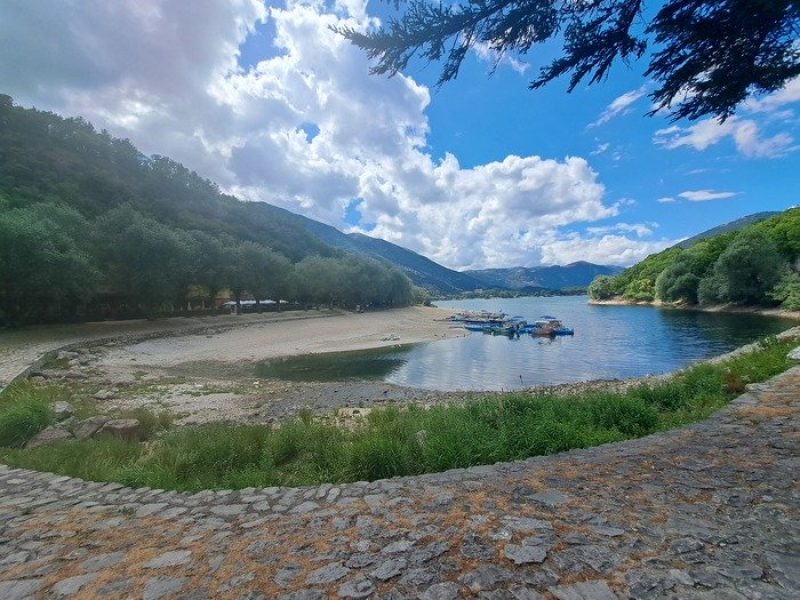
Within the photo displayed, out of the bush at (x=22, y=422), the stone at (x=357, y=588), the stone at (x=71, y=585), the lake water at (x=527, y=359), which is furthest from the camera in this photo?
the lake water at (x=527, y=359)

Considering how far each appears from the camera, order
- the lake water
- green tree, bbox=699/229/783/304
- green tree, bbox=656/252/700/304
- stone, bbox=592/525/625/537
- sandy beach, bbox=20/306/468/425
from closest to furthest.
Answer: stone, bbox=592/525/625/537, sandy beach, bbox=20/306/468/425, the lake water, green tree, bbox=699/229/783/304, green tree, bbox=656/252/700/304

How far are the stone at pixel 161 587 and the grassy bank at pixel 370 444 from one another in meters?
2.16

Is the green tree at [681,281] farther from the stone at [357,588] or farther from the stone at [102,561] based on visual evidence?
the stone at [102,561]

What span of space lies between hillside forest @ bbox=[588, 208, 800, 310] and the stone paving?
60.7m

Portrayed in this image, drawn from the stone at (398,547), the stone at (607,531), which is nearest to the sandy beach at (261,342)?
the stone at (398,547)

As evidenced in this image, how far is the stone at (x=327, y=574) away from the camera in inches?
107

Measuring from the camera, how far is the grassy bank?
17.6 feet

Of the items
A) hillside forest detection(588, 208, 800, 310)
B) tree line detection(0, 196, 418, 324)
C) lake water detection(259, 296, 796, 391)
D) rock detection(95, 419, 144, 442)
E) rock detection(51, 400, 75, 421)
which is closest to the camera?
rock detection(95, 419, 144, 442)

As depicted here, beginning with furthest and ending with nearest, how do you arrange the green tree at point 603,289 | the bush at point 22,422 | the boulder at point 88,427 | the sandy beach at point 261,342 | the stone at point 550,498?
1. the green tree at point 603,289
2. the sandy beach at point 261,342
3. the boulder at point 88,427
4. the bush at point 22,422
5. the stone at point 550,498

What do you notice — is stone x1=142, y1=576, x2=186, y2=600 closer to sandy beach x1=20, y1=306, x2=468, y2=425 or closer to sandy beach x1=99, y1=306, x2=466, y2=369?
sandy beach x1=20, y1=306, x2=468, y2=425

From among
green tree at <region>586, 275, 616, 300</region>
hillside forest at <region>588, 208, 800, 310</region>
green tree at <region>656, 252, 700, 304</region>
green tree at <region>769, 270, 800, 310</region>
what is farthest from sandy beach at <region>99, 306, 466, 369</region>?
green tree at <region>586, 275, 616, 300</region>

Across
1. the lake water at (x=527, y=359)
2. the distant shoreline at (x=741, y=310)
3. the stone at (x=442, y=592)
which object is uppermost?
the stone at (x=442, y=592)

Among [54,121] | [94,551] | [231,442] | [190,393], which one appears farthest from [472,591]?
[54,121]

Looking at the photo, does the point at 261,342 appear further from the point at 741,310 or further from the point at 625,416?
the point at 741,310
